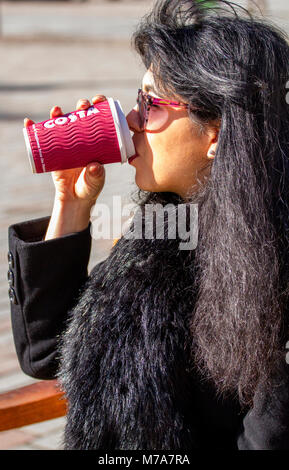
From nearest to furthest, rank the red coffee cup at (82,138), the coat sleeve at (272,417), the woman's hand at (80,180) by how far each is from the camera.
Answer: the coat sleeve at (272,417), the red coffee cup at (82,138), the woman's hand at (80,180)

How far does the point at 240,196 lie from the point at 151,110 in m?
0.28

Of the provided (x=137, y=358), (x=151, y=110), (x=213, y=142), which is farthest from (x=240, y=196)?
(x=137, y=358)

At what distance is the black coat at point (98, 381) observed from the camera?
1.43m

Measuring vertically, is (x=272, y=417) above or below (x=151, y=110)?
below

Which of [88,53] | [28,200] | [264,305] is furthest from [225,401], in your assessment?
[88,53]

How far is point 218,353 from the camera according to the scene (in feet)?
4.72

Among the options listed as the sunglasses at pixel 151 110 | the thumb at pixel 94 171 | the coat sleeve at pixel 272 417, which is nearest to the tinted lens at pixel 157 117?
the sunglasses at pixel 151 110

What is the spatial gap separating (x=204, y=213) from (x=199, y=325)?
0.75 ft

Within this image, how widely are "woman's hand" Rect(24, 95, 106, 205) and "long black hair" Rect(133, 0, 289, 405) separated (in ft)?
0.81

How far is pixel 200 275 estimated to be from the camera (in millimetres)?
1501

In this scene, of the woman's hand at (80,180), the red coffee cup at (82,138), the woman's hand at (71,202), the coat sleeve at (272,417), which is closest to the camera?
the coat sleeve at (272,417)

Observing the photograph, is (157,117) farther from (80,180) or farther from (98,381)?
(98,381)

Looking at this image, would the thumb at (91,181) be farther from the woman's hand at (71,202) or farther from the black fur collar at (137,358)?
the black fur collar at (137,358)
